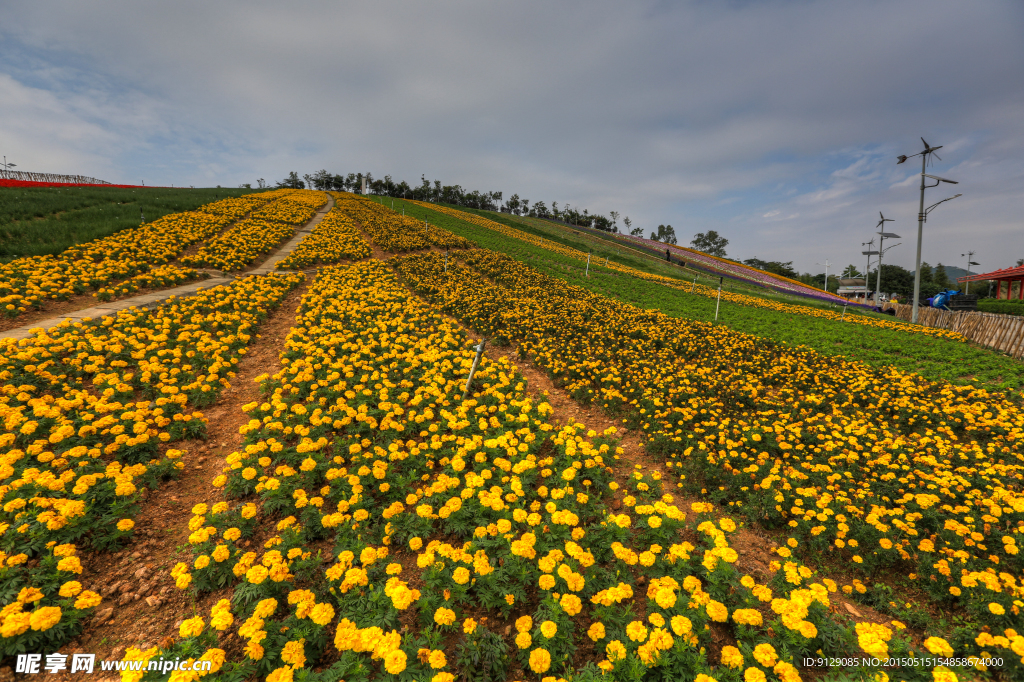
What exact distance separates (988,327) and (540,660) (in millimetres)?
23553

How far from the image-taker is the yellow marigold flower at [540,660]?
105 inches

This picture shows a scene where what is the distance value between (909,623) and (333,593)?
6.06m

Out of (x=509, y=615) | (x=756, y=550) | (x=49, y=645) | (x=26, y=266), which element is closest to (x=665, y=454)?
(x=756, y=550)

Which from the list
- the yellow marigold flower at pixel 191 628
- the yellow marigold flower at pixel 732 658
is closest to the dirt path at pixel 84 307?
the yellow marigold flower at pixel 191 628

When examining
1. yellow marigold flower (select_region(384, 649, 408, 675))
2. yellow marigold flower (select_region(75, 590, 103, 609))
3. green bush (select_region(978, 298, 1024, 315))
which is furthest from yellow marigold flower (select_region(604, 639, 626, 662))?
green bush (select_region(978, 298, 1024, 315))

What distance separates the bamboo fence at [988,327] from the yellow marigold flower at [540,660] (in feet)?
68.7

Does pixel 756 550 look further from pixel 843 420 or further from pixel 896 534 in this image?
pixel 843 420

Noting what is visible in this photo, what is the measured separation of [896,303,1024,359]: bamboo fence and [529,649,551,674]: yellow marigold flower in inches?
825

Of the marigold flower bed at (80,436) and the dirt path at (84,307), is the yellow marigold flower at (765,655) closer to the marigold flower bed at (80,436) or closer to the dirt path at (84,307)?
the marigold flower bed at (80,436)

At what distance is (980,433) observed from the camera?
→ 7375mm

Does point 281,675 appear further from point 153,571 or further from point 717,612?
point 717,612

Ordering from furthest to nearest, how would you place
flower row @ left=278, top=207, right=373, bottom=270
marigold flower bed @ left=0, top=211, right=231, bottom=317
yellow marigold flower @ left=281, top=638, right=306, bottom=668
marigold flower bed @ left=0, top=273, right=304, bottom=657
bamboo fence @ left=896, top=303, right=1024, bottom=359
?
1. flower row @ left=278, top=207, right=373, bottom=270
2. bamboo fence @ left=896, top=303, right=1024, bottom=359
3. marigold flower bed @ left=0, top=211, right=231, bottom=317
4. marigold flower bed @ left=0, top=273, right=304, bottom=657
5. yellow marigold flower @ left=281, top=638, right=306, bottom=668

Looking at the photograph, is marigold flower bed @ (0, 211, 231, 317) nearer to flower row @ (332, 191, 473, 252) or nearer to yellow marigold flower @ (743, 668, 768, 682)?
flower row @ (332, 191, 473, 252)

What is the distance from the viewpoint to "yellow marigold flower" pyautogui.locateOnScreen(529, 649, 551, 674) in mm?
2674
